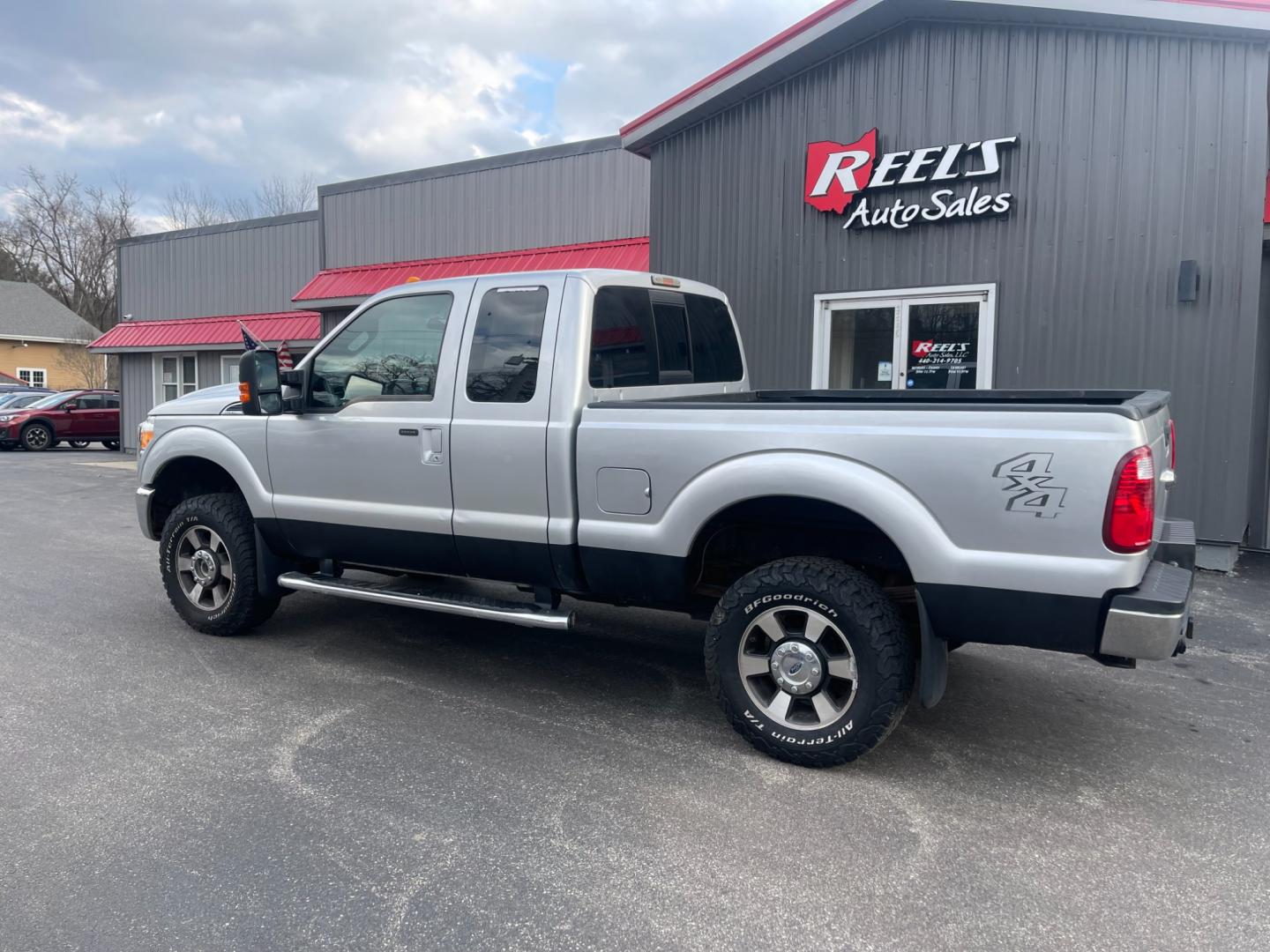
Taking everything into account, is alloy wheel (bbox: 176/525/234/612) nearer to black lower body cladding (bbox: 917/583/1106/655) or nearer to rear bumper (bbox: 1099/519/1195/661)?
black lower body cladding (bbox: 917/583/1106/655)

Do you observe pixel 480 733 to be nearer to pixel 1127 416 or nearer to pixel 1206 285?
pixel 1127 416

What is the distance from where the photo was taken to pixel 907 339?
938 centimetres

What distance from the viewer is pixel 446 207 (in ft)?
50.2

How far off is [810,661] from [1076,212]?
20.9 feet

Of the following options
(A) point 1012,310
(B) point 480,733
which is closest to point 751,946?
(B) point 480,733

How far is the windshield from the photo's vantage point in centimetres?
2327

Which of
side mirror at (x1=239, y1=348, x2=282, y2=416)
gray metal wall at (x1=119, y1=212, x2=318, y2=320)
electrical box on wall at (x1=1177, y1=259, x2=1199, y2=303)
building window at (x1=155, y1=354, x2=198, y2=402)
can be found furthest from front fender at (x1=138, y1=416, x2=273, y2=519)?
building window at (x1=155, y1=354, x2=198, y2=402)

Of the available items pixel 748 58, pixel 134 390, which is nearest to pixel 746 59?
pixel 748 58

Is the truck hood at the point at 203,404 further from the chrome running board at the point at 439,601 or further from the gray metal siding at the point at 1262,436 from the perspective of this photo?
the gray metal siding at the point at 1262,436

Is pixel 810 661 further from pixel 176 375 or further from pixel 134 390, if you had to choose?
pixel 134 390

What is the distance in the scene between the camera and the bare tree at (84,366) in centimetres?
4062

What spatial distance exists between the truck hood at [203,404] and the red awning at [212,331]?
12.4 m

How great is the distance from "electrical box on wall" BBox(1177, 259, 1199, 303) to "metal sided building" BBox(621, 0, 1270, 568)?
23mm

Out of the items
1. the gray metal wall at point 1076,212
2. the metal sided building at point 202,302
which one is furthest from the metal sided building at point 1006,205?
the metal sided building at point 202,302
